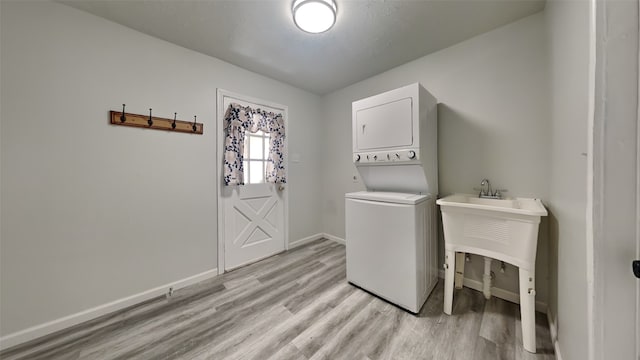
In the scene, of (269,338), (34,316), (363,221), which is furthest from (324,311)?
(34,316)

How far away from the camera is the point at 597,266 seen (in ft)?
1.97

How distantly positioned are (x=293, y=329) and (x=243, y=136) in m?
1.99

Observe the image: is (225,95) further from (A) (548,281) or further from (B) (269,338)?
(A) (548,281)

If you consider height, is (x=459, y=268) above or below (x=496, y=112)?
below

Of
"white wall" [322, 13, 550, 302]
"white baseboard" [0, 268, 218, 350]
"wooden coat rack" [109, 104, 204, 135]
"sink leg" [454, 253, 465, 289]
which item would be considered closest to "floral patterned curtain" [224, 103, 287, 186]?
"wooden coat rack" [109, 104, 204, 135]

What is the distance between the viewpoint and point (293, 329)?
4.81ft

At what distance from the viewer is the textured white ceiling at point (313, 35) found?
1513mm

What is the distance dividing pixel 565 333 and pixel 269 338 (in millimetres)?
1693

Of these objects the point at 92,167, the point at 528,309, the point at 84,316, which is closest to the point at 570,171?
the point at 528,309

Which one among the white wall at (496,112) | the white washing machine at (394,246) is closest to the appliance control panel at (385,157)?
the white washing machine at (394,246)

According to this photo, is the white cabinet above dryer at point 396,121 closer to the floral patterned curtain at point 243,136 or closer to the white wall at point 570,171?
the white wall at point 570,171

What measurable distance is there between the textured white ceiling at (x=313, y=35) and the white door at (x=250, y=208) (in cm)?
57

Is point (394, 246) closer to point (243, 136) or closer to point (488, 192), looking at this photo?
point (488, 192)

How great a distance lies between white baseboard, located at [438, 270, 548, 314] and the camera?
1.60 metres
